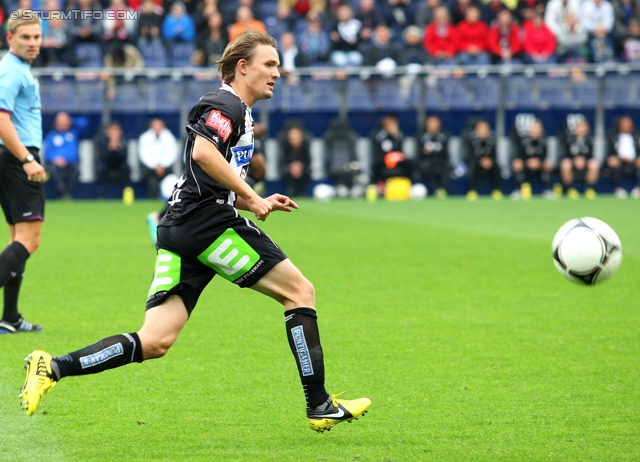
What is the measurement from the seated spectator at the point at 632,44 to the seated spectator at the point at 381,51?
5.27 meters

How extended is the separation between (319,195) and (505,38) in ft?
18.1

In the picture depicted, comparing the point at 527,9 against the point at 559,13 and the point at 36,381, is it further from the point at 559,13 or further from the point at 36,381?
the point at 36,381

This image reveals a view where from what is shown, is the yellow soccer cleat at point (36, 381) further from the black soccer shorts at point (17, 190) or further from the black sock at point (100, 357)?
the black soccer shorts at point (17, 190)

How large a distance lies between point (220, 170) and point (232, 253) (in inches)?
16.8

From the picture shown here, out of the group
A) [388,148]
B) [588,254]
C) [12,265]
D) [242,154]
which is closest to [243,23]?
[388,148]

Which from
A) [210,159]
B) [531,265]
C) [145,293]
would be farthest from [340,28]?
[210,159]

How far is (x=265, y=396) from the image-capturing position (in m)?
5.70

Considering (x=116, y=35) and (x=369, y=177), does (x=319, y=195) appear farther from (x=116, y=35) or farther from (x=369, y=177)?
(x=116, y=35)

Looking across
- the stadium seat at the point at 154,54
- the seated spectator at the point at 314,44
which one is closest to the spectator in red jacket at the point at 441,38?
the seated spectator at the point at 314,44

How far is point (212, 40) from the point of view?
20938mm

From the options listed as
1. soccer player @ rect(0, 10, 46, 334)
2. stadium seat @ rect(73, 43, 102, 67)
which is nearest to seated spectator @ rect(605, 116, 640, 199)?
stadium seat @ rect(73, 43, 102, 67)

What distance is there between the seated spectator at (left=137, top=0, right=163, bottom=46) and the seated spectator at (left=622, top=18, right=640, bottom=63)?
1021cm

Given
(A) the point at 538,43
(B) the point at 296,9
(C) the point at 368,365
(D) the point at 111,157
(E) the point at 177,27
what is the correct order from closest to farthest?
(C) the point at 368,365, (D) the point at 111,157, (E) the point at 177,27, (A) the point at 538,43, (B) the point at 296,9

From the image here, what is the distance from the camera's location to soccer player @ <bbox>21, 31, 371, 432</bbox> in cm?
472
